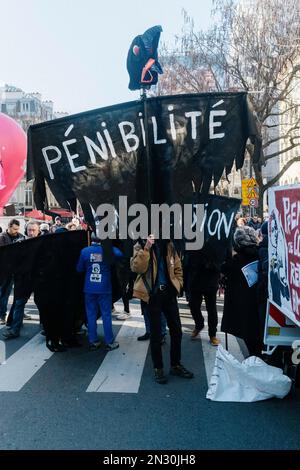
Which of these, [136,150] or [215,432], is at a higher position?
[136,150]

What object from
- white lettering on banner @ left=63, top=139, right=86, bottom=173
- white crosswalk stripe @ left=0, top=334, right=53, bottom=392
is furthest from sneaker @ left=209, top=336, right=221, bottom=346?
white lettering on banner @ left=63, top=139, right=86, bottom=173

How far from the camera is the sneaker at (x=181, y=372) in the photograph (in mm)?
5393

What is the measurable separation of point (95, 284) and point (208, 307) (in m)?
1.71

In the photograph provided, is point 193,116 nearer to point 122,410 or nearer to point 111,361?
point 122,410

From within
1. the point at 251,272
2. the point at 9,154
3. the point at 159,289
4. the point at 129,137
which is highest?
the point at 9,154

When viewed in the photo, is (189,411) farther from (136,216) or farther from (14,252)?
(14,252)

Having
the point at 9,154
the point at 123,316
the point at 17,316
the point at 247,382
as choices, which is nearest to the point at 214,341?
the point at 247,382

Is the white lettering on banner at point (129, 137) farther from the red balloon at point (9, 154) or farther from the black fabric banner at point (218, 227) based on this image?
the red balloon at point (9, 154)

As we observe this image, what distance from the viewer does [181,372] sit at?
214 inches

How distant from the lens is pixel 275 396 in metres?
4.68

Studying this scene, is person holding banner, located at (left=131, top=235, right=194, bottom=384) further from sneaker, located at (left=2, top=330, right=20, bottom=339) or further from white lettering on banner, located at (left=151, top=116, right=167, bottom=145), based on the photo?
sneaker, located at (left=2, top=330, right=20, bottom=339)

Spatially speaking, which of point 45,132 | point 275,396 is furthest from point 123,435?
point 45,132
